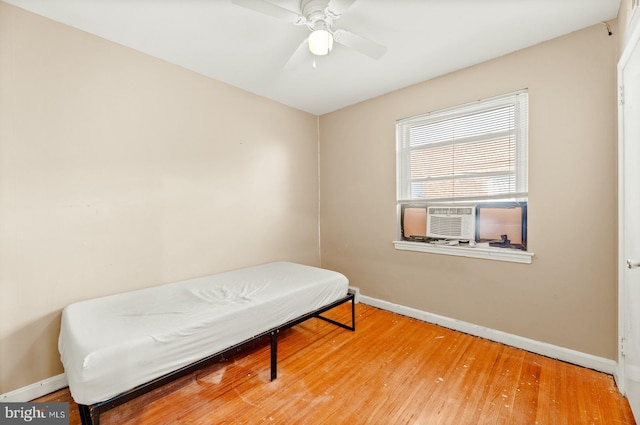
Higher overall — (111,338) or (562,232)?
(562,232)

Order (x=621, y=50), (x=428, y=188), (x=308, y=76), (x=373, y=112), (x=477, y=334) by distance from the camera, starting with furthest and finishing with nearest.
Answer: (x=373, y=112) < (x=428, y=188) < (x=308, y=76) < (x=477, y=334) < (x=621, y=50)

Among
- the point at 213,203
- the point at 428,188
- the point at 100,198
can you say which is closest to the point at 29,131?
the point at 100,198

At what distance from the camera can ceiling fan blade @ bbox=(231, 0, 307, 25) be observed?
150 cm

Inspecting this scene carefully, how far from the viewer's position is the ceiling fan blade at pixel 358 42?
1824mm

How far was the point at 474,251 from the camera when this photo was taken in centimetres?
262

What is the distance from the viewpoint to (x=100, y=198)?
7.08 feet

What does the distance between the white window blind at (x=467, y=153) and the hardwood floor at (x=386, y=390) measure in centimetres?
143

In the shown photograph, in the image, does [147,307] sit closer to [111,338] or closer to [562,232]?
[111,338]

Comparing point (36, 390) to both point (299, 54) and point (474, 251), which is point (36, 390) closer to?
point (299, 54)

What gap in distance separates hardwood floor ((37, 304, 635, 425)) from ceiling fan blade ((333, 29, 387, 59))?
2.39 meters

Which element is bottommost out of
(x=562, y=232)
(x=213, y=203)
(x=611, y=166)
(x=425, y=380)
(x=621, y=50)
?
(x=425, y=380)

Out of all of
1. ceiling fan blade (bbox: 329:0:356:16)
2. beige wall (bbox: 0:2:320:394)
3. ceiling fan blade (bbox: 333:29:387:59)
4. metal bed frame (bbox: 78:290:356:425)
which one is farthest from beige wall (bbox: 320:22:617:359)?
beige wall (bbox: 0:2:320:394)

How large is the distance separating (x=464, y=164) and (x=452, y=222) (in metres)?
0.59

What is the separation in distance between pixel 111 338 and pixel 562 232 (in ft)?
10.5
